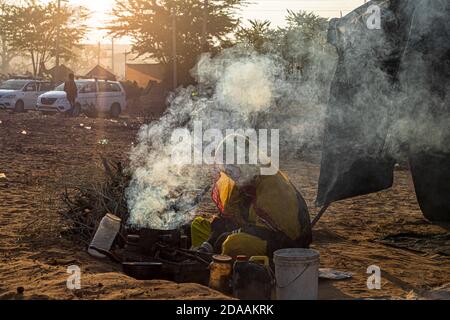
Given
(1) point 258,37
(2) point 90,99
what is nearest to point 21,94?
(2) point 90,99

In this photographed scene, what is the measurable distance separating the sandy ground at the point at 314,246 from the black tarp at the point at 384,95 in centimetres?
76

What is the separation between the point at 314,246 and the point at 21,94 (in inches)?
866

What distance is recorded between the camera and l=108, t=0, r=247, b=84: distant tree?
37719 mm

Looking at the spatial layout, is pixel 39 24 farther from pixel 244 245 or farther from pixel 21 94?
pixel 244 245

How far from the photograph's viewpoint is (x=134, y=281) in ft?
15.6

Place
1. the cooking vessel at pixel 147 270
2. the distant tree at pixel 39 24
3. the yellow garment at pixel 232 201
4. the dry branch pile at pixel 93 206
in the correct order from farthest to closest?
the distant tree at pixel 39 24 < the dry branch pile at pixel 93 206 < the yellow garment at pixel 232 201 < the cooking vessel at pixel 147 270

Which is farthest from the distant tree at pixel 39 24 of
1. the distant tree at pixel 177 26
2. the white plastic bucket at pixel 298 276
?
the white plastic bucket at pixel 298 276

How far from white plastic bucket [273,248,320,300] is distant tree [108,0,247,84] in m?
33.3

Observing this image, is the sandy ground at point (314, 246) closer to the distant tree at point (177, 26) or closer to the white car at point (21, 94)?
the white car at point (21, 94)

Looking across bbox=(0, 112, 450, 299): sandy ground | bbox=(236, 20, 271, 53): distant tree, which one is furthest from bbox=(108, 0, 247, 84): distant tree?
bbox=(0, 112, 450, 299): sandy ground

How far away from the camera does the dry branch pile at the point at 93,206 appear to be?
6.41 metres

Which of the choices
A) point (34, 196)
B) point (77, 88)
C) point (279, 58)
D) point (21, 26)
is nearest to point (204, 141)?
point (279, 58)

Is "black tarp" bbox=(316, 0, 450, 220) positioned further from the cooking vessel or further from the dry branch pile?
the cooking vessel

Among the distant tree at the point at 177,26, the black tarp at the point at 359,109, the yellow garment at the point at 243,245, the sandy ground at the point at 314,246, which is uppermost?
the distant tree at the point at 177,26
